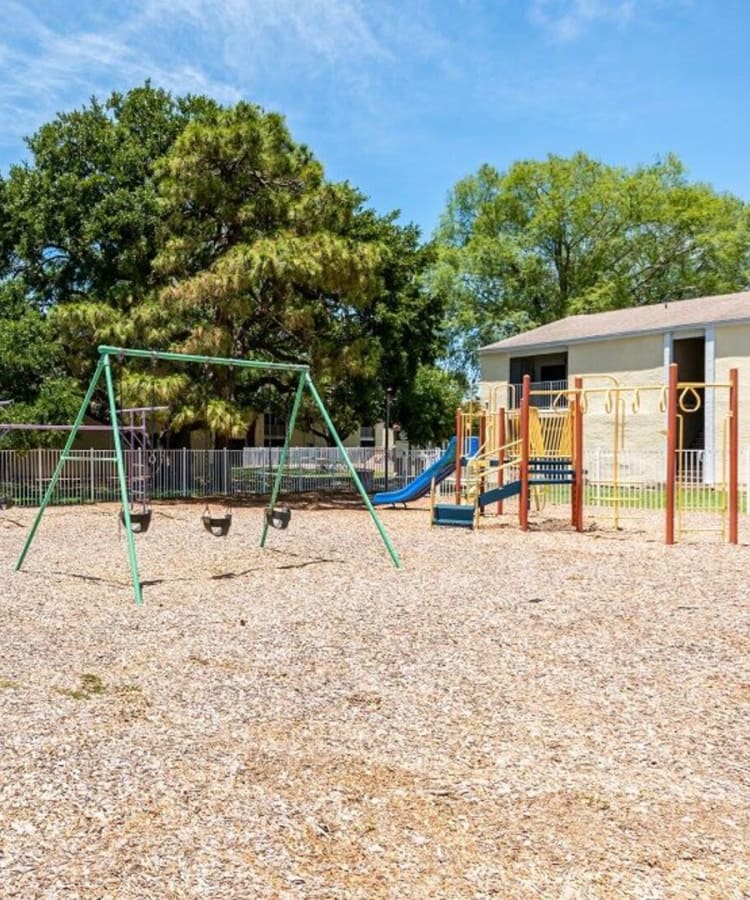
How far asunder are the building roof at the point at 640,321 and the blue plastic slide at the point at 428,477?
1419 cm

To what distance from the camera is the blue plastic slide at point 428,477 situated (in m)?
17.0

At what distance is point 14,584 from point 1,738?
5.09m

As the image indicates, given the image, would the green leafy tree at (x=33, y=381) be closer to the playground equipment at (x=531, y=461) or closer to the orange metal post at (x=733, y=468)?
the playground equipment at (x=531, y=461)

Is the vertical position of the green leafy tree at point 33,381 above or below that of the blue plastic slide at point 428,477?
above

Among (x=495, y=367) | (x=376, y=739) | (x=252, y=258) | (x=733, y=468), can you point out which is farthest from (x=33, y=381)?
(x=376, y=739)

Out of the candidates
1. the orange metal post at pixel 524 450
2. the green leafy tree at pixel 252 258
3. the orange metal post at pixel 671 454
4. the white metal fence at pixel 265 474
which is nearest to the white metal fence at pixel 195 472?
the white metal fence at pixel 265 474

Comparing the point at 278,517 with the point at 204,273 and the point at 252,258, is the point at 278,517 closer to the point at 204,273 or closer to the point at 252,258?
the point at 252,258

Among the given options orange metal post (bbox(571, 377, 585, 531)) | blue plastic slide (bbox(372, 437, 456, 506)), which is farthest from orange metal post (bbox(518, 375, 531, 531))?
blue plastic slide (bbox(372, 437, 456, 506))

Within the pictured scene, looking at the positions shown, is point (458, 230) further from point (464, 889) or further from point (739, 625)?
point (464, 889)

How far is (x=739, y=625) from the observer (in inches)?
276

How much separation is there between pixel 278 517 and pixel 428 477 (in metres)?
6.81

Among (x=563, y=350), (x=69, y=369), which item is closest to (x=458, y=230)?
(x=563, y=350)

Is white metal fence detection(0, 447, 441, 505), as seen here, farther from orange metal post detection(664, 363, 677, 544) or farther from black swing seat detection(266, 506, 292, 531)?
orange metal post detection(664, 363, 677, 544)

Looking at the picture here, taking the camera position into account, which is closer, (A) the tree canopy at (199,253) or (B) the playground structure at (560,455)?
(B) the playground structure at (560,455)
